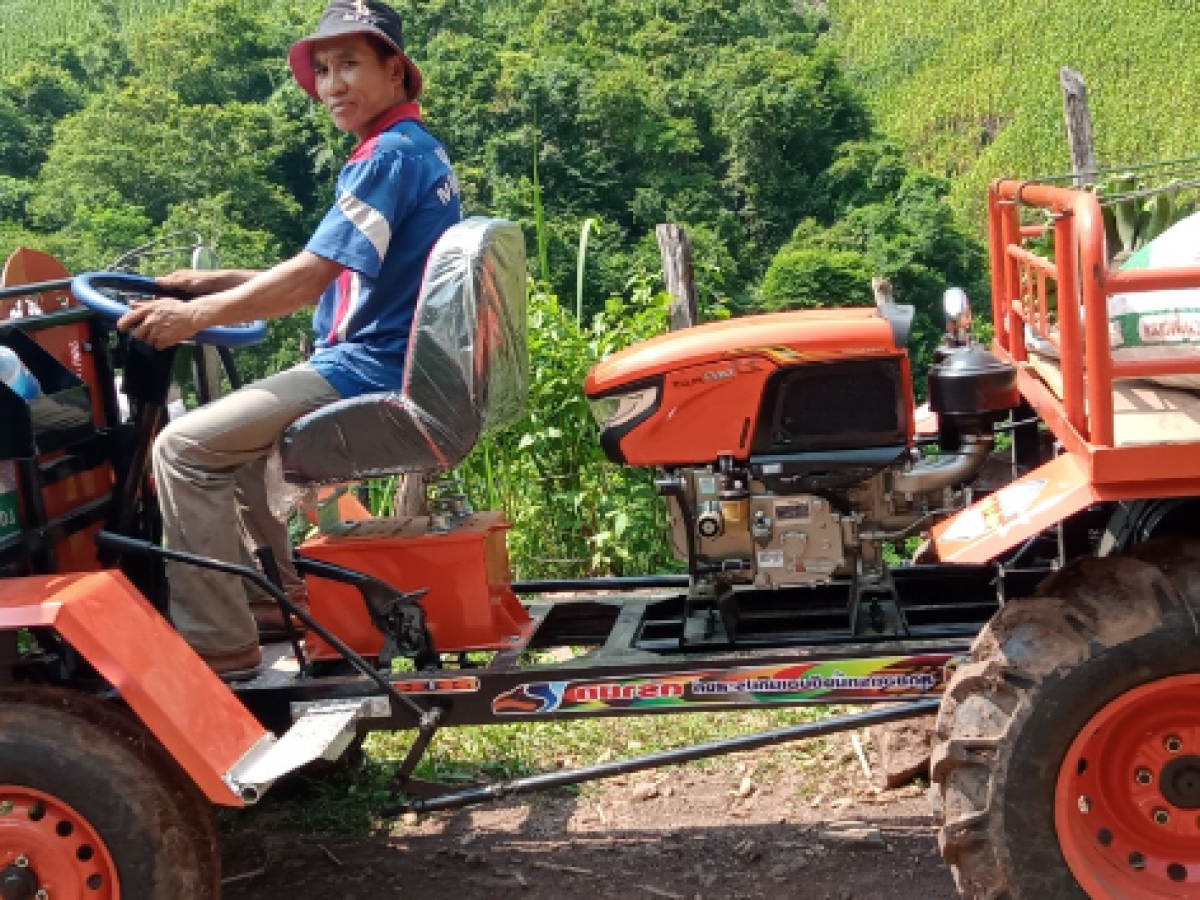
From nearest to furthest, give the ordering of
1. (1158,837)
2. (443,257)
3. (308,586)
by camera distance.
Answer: (1158,837) < (443,257) < (308,586)

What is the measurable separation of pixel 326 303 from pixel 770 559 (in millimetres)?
1343

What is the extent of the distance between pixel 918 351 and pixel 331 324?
871 inches

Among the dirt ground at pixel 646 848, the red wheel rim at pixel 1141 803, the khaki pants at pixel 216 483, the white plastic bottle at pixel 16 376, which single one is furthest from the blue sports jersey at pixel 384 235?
the red wheel rim at pixel 1141 803

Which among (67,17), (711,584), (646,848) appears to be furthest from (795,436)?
(67,17)

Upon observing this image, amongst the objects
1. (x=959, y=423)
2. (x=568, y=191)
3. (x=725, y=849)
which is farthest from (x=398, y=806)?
(x=568, y=191)

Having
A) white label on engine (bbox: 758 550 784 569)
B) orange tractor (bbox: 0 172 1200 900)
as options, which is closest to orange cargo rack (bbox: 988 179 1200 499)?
orange tractor (bbox: 0 172 1200 900)

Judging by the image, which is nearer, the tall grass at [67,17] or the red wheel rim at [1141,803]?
the red wheel rim at [1141,803]

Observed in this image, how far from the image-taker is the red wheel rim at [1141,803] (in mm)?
3039

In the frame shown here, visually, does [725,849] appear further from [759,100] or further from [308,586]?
[759,100]

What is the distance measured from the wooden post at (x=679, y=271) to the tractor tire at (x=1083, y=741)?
4.65m

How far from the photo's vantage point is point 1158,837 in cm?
310

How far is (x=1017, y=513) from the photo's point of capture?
301 centimetres

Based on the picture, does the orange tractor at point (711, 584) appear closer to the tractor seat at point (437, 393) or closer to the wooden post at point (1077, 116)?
the tractor seat at point (437, 393)

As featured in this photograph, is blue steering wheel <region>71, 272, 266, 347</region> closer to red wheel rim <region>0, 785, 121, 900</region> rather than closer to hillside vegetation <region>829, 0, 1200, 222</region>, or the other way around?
red wheel rim <region>0, 785, 121, 900</region>
